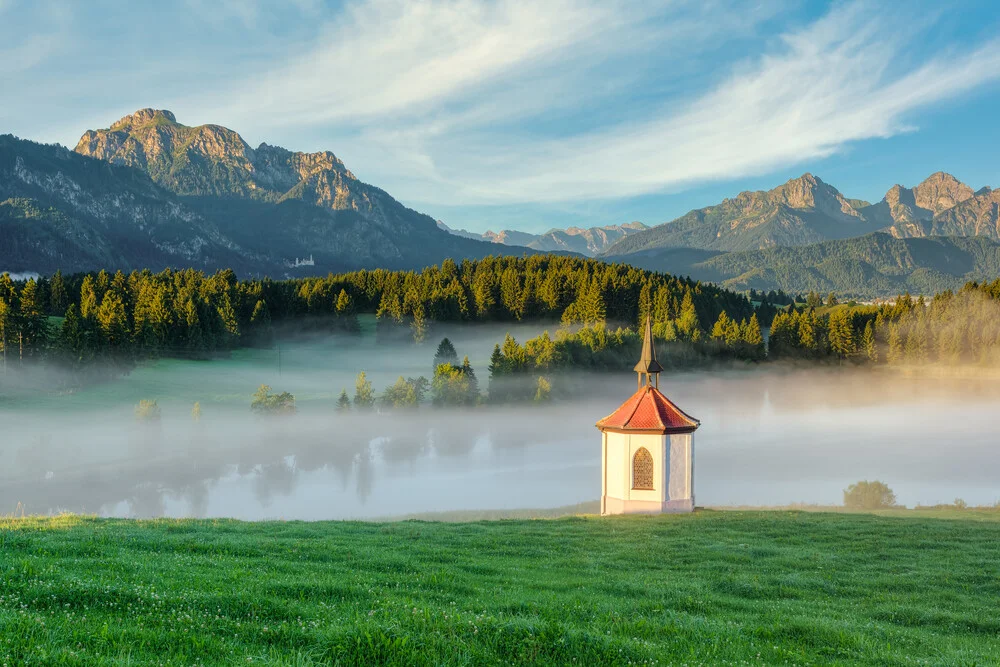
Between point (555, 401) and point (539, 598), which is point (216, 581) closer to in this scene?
point (539, 598)

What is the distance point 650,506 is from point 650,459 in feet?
8.08

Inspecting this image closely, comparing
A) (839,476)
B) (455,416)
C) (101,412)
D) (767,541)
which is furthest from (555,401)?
(767,541)

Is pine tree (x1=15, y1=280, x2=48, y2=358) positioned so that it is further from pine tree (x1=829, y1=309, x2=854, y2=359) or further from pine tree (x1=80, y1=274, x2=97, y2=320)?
pine tree (x1=829, y1=309, x2=854, y2=359)

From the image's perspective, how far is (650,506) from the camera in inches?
1532

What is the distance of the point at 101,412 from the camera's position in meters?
84.8

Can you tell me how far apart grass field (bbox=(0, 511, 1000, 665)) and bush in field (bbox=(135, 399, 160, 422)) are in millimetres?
58646

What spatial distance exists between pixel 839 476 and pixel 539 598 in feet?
220

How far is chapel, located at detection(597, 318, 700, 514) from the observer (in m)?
38.9

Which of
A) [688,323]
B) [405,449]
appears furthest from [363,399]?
[688,323]

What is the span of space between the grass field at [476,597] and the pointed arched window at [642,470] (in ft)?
39.1

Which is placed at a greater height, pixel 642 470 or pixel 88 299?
pixel 88 299

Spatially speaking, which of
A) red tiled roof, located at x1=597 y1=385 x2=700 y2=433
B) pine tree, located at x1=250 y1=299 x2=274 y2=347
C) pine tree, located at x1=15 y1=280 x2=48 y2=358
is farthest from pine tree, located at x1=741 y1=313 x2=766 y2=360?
pine tree, located at x1=15 y1=280 x2=48 y2=358

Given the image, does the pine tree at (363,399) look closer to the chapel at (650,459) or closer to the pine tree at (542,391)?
the pine tree at (542,391)

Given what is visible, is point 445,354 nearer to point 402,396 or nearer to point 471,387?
point 471,387
